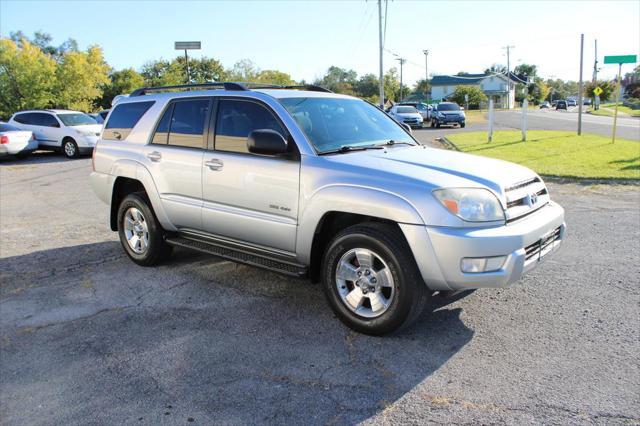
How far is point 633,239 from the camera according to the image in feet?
20.8

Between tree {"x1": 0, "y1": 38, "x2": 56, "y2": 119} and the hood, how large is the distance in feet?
120

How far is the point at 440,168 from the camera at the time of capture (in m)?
3.96

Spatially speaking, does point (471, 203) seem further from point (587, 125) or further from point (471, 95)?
point (471, 95)

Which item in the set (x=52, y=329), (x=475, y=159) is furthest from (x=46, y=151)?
(x=475, y=159)

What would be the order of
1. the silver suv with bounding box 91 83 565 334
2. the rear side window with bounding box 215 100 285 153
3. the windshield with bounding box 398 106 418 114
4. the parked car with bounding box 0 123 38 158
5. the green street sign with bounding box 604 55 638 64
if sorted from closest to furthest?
the silver suv with bounding box 91 83 565 334 < the rear side window with bounding box 215 100 285 153 < the green street sign with bounding box 604 55 638 64 < the parked car with bounding box 0 123 38 158 < the windshield with bounding box 398 106 418 114

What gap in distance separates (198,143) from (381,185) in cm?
216

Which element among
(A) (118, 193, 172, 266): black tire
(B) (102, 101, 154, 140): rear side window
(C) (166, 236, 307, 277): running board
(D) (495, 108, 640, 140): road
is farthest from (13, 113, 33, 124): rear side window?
(D) (495, 108, 640, 140): road

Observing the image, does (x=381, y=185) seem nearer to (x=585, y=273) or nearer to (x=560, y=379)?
(x=560, y=379)

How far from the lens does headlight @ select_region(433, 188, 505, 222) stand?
11.7ft

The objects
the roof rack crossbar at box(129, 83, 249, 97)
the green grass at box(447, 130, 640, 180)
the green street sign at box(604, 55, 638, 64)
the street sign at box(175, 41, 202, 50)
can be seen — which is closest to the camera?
the roof rack crossbar at box(129, 83, 249, 97)

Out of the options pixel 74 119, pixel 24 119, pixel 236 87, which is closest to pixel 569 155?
pixel 236 87

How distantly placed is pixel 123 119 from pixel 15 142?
14734mm

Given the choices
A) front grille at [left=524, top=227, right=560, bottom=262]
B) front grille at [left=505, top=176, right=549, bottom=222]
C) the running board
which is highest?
front grille at [left=505, top=176, right=549, bottom=222]

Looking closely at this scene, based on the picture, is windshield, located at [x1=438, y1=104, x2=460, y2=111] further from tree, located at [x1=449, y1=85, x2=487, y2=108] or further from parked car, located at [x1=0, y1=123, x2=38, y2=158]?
tree, located at [x1=449, y1=85, x2=487, y2=108]
